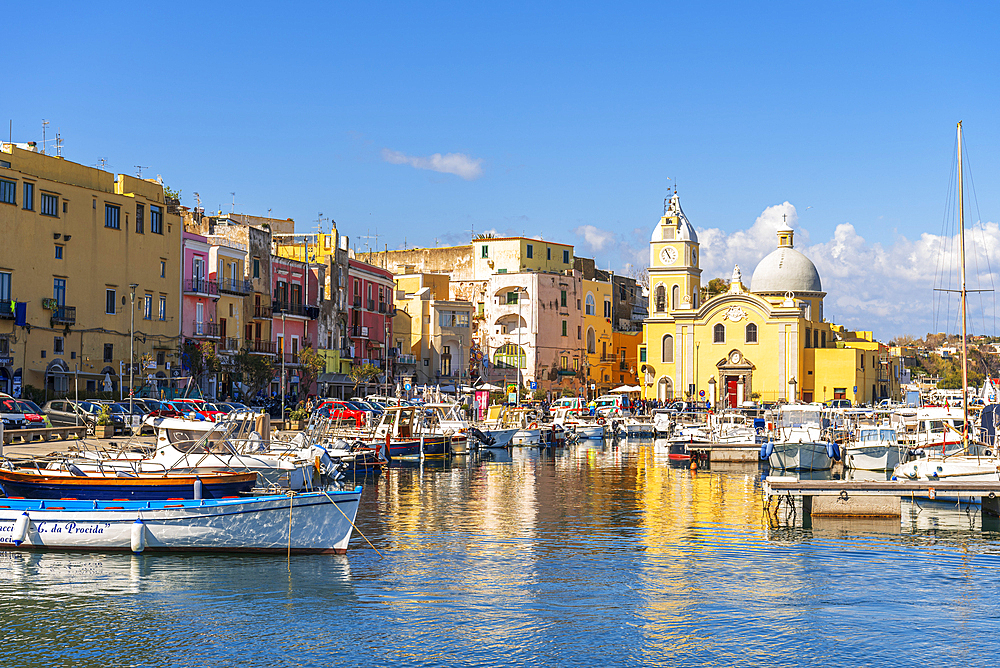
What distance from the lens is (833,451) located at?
43.3 m

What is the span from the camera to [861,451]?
4062 cm

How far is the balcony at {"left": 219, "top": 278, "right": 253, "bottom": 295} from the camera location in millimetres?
59875

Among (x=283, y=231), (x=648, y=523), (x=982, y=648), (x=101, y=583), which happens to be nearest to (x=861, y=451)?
(x=648, y=523)

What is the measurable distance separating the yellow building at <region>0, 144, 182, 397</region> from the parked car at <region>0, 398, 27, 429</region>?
6562mm

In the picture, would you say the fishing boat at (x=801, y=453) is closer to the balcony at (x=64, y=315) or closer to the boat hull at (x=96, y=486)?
the boat hull at (x=96, y=486)

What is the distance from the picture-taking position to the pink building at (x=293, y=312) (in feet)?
212

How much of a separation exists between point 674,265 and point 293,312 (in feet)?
139

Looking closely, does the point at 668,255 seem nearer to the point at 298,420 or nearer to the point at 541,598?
the point at 298,420

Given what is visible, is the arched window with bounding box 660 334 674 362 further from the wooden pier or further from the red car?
the wooden pier

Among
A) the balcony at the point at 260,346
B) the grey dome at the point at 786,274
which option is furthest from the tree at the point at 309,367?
the grey dome at the point at 786,274

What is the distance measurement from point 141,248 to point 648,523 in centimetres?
3470

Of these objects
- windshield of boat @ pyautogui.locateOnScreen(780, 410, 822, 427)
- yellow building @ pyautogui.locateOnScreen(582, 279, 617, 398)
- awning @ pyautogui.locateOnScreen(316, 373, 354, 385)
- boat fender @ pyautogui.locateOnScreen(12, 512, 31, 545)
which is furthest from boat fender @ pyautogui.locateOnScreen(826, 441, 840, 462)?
yellow building @ pyautogui.locateOnScreen(582, 279, 617, 398)

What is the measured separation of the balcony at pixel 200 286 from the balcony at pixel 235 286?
728 millimetres

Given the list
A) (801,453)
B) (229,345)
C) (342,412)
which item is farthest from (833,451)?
(229,345)
